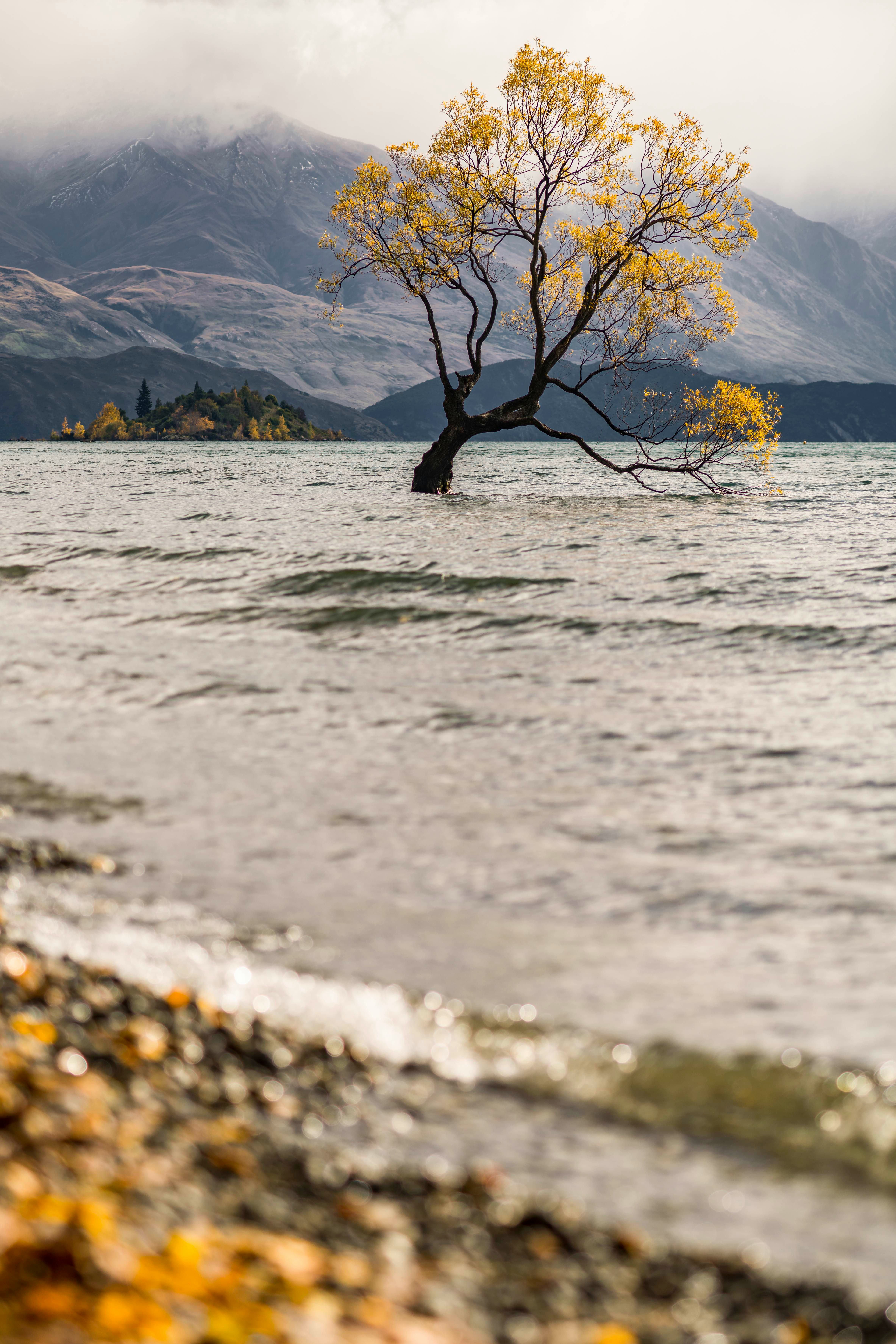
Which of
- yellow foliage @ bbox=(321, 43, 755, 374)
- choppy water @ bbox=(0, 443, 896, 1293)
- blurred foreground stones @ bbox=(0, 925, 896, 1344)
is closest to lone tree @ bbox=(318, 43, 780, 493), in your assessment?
yellow foliage @ bbox=(321, 43, 755, 374)

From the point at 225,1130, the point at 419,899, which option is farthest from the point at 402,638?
the point at 225,1130

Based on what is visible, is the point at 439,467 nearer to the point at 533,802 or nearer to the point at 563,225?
the point at 563,225

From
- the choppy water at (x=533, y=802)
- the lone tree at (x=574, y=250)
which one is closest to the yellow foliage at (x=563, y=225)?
the lone tree at (x=574, y=250)

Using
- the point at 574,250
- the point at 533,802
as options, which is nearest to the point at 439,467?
the point at 574,250

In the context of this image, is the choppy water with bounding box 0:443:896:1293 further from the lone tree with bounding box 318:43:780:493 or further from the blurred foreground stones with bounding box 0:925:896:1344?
the lone tree with bounding box 318:43:780:493

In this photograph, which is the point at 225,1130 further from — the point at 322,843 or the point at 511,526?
Result: the point at 511,526

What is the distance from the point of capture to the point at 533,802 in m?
8.37

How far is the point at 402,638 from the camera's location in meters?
15.7

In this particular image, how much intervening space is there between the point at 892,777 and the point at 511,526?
25.5m

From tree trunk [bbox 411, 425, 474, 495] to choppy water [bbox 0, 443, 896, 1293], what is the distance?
82.7 ft

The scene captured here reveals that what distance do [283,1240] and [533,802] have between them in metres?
Result: 5.32

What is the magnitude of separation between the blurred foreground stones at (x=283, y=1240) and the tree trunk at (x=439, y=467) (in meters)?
43.3

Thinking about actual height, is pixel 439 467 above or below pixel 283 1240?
above

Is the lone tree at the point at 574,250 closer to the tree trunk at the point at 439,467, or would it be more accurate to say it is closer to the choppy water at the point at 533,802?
the tree trunk at the point at 439,467
